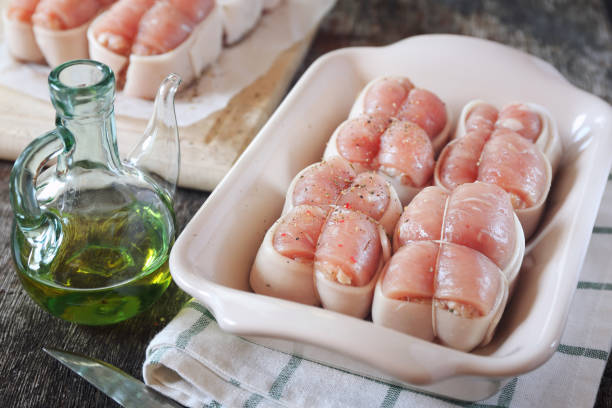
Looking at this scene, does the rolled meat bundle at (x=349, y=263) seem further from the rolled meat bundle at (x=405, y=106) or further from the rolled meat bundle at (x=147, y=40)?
the rolled meat bundle at (x=147, y=40)

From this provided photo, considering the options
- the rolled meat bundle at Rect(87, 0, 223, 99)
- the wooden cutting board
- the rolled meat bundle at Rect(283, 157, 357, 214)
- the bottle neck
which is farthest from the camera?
the rolled meat bundle at Rect(87, 0, 223, 99)

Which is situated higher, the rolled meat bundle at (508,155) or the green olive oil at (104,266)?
the rolled meat bundle at (508,155)

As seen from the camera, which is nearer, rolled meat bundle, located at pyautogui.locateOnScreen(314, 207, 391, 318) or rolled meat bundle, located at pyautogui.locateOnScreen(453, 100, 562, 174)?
rolled meat bundle, located at pyautogui.locateOnScreen(314, 207, 391, 318)

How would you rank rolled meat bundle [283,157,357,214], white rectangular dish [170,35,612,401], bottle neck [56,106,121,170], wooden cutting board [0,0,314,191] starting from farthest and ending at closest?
wooden cutting board [0,0,314,191], rolled meat bundle [283,157,357,214], bottle neck [56,106,121,170], white rectangular dish [170,35,612,401]

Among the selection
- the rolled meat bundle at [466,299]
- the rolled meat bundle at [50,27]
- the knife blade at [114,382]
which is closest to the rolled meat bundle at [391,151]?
the rolled meat bundle at [466,299]

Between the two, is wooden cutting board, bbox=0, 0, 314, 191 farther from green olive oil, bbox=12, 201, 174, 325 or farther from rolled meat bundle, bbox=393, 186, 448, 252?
rolled meat bundle, bbox=393, 186, 448, 252

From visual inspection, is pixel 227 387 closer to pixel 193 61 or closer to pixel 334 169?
pixel 334 169

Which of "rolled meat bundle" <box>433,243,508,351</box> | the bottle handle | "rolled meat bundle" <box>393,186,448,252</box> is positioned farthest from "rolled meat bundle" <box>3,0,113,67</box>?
"rolled meat bundle" <box>433,243,508,351</box>
